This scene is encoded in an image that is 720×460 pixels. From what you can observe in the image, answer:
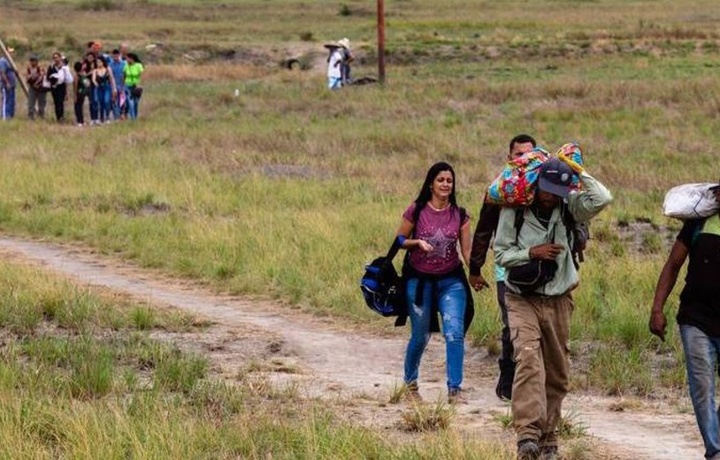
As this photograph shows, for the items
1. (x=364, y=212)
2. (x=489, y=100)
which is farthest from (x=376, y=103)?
(x=364, y=212)

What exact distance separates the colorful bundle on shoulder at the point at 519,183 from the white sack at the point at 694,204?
0.68m

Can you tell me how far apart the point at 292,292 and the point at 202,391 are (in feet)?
15.3

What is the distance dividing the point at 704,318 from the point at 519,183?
45.5 inches

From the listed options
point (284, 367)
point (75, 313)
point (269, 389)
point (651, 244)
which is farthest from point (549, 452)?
point (651, 244)

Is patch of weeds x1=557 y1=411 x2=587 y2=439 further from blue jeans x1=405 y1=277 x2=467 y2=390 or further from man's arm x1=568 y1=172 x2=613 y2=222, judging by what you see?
man's arm x1=568 y1=172 x2=613 y2=222

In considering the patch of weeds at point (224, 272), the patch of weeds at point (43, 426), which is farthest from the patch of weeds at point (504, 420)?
the patch of weeds at point (224, 272)

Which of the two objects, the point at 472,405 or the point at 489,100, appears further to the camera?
the point at 489,100

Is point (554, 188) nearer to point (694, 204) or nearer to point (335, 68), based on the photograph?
point (694, 204)

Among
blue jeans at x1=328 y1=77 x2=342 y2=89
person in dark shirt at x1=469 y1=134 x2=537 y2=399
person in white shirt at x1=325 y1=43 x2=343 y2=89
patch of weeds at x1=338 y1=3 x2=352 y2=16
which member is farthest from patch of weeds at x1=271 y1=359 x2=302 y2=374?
patch of weeds at x1=338 y1=3 x2=352 y2=16

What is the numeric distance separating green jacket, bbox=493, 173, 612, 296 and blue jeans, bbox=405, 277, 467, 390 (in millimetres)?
1501

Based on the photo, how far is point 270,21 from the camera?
7219cm

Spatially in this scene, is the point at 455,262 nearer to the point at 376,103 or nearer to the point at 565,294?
the point at 565,294

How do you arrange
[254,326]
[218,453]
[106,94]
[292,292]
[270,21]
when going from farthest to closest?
[270,21]
[106,94]
[292,292]
[254,326]
[218,453]

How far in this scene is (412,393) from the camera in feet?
28.5
